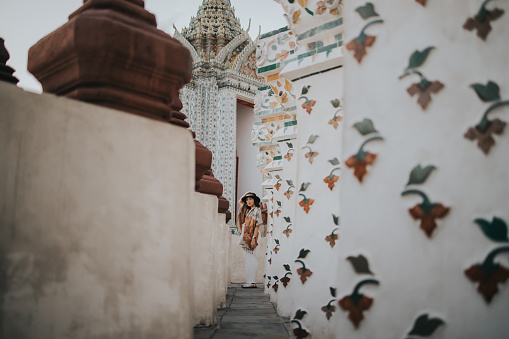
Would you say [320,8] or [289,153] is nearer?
[320,8]

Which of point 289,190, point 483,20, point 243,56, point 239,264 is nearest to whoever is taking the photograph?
point 483,20

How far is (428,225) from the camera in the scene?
1.31 metres

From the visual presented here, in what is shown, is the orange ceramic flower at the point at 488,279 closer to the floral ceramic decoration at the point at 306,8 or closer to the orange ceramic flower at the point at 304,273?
A: the orange ceramic flower at the point at 304,273

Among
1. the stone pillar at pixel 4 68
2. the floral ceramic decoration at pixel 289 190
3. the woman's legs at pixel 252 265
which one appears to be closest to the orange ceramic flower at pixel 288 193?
the floral ceramic decoration at pixel 289 190

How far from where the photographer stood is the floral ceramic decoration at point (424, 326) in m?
1.26

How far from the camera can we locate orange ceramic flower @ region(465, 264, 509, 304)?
1.23 metres

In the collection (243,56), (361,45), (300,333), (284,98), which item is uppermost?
(243,56)

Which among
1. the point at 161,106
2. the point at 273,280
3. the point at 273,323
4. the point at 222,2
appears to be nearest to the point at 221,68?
the point at 222,2

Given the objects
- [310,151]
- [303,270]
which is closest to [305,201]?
[310,151]

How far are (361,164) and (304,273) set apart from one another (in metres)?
1.57

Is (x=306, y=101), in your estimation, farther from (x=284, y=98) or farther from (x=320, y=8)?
(x=284, y=98)

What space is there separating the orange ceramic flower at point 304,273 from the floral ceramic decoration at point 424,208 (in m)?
1.58

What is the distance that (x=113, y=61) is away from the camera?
1400 mm

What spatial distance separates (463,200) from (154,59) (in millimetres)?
1042
